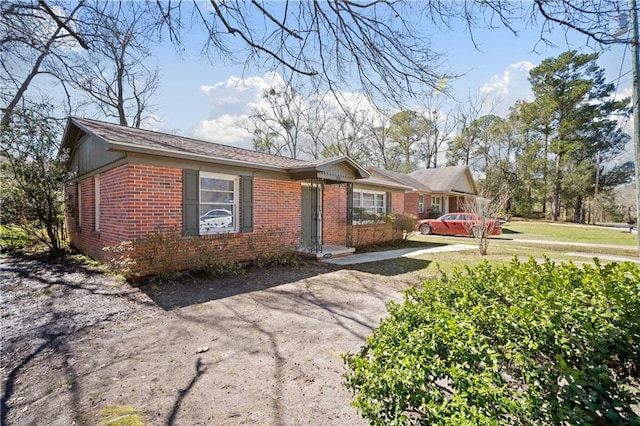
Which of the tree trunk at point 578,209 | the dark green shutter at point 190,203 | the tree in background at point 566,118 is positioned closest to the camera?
the dark green shutter at point 190,203

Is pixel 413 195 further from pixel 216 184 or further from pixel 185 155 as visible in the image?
pixel 185 155

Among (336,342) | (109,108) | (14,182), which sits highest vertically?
(109,108)

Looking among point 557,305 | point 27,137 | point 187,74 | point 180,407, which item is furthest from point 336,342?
point 27,137

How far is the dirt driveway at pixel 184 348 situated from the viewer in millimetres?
2506

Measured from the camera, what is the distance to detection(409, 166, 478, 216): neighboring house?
2447 cm

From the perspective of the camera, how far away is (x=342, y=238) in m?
12.0

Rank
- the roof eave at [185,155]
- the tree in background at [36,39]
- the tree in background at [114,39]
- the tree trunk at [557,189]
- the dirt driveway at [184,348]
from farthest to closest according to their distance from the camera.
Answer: the tree trunk at [557,189]
the roof eave at [185,155]
the tree in background at [36,39]
the tree in background at [114,39]
the dirt driveway at [184,348]

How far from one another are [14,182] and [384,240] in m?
13.3

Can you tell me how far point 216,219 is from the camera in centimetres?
822

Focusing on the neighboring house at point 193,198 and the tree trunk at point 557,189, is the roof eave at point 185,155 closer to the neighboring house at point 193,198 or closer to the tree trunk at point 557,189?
the neighboring house at point 193,198

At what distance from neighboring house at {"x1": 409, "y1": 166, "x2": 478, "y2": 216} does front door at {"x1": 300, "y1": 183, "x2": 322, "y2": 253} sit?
51.1 feet

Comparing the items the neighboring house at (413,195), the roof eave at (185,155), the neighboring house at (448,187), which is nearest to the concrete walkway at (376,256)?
the roof eave at (185,155)

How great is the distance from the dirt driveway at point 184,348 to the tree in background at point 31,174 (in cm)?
386

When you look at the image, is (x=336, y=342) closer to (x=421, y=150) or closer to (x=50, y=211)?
(x=50, y=211)
